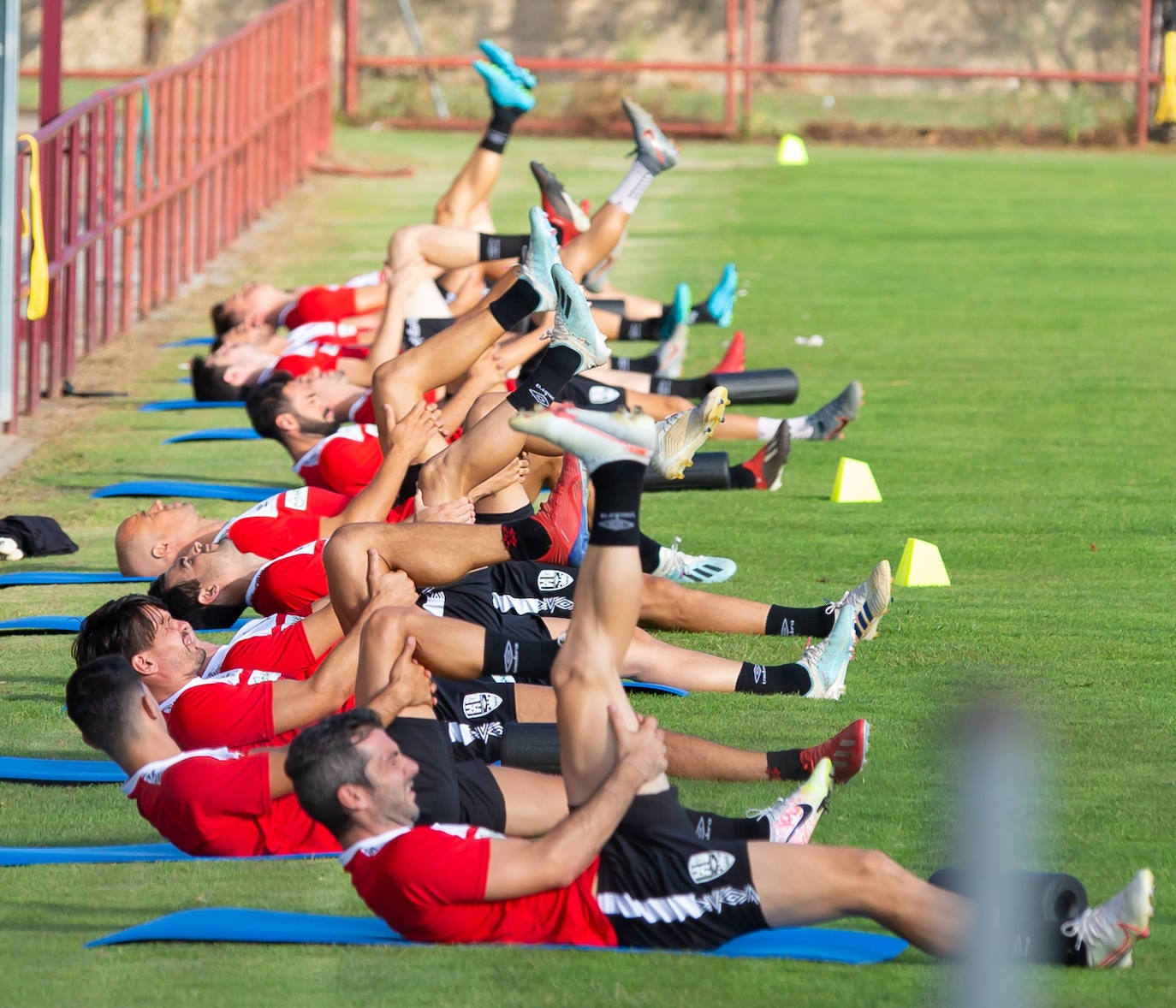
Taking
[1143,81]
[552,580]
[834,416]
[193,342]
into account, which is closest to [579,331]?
[552,580]

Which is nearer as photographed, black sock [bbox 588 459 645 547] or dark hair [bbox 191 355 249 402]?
black sock [bbox 588 459 645 547]

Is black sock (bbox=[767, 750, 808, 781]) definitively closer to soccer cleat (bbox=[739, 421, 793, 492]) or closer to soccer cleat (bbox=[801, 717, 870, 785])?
soccer cleat (bbox=[801, 717, 870, 785])

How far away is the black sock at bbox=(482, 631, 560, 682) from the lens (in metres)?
4.68

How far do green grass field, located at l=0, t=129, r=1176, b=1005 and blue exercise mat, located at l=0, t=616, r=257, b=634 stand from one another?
0.29ft

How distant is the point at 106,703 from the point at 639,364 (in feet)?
20.5

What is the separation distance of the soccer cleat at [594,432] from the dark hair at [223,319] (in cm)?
708

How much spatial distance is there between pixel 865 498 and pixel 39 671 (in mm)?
3793

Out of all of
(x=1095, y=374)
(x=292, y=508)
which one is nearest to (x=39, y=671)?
(x=292, y=508)

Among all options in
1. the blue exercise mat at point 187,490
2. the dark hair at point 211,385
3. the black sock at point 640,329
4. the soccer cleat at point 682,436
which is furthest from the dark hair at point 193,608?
the black sock at point 640,329

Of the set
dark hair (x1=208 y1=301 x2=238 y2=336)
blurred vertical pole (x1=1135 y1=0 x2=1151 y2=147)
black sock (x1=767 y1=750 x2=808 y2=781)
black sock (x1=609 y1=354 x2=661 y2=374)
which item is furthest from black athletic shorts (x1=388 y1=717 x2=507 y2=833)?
blurred vertical pole (x1=1135 y1=0 x2=1151 y2=147)

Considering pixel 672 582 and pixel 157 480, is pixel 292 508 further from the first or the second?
pixel 157 480

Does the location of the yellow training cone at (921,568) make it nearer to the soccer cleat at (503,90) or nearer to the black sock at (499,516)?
the black sock at (499,516)

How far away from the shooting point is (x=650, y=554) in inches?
260

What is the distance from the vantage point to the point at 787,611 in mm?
6074
